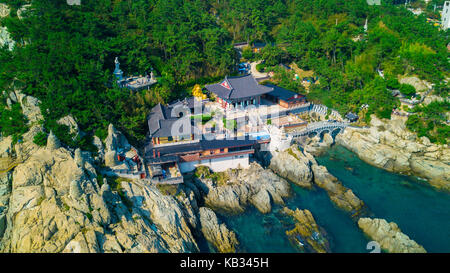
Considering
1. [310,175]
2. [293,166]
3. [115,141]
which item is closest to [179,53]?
[115,141]

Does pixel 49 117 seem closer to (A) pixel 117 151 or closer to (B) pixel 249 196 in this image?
(A) pixel 117 151

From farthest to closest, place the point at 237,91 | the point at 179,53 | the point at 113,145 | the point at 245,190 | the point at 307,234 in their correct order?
the point at 179,53 < the point at 237,91 < the point at 245,190 < the point at 113,145 < the point at 307,234

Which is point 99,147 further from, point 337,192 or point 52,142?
point 337,192

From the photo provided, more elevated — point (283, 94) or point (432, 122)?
point (283, 94)

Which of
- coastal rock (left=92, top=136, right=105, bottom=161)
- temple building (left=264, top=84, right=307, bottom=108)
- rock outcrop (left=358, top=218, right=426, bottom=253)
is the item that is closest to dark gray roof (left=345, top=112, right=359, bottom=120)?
temple building (left=264, top=84, right=307, bottom=108)

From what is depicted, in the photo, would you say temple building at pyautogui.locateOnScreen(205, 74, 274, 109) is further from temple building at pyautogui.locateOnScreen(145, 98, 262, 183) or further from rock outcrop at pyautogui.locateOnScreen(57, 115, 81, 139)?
rock outcrop at pyautogui.locateOnScreen(57, 115, 81, 139)

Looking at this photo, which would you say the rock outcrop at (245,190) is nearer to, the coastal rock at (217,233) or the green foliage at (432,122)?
the coastal rock at (217,233)

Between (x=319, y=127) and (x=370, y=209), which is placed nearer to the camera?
(x=370, y=209)
